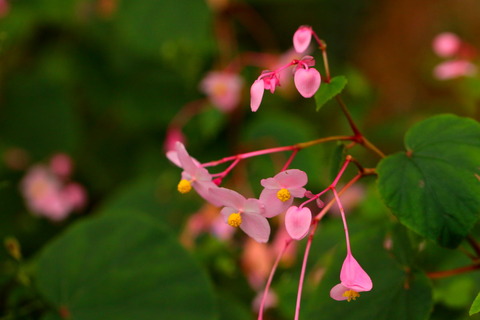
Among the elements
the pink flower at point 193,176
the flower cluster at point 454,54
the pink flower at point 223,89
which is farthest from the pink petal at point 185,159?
the pink flower at point 223,89

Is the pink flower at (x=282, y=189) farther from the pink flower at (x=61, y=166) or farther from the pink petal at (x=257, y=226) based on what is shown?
the pink flower at (x=61, y=166)

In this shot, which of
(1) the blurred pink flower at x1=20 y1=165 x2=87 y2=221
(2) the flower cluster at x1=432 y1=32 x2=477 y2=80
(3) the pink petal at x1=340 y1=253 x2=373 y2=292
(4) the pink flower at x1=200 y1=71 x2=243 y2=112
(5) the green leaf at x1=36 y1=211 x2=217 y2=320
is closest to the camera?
(3) the pink petal at x1=340 y1=253 x2=373 y2=292

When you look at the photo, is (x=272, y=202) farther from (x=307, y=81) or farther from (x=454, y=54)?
(x=454, y=54)

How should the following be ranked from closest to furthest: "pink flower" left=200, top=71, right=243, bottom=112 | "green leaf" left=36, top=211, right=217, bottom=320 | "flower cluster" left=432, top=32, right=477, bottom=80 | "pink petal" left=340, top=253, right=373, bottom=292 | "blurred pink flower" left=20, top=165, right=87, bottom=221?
1. "pink petal" left=340, top=253, right=373, bottom=292
2. "green leaf" left=36, top=211, right=217, bottom=320
3. "flower cluster" left=432, top=32, right=477, bottom=80
4. "pink flower" left=200, top=71, right=243, bottom=112
5. "blurred pink flower" left=20, top=165, right=87, bottom=221

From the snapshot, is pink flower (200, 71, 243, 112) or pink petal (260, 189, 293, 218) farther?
pink flower (200, 71, 243, 112)

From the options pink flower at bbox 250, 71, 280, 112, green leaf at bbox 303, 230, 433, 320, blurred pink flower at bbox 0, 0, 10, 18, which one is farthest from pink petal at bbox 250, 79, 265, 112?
blurred pink flower at bbox 0, 0, 10, 18

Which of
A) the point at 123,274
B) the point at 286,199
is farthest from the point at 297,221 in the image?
the point at 123,274

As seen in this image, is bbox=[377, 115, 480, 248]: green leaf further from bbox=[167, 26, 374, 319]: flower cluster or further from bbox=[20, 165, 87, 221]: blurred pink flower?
bbox=[20, 165, 87, 221]: blurred pink flower
